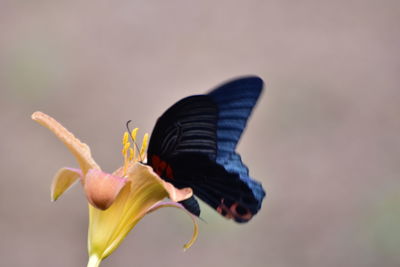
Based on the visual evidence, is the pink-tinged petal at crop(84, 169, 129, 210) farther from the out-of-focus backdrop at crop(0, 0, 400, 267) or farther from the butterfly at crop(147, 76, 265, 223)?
the out-of-focus backdrop at crop(0, 0, 400, 267)

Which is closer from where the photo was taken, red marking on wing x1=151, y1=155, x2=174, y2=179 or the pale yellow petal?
the pale yellow petal

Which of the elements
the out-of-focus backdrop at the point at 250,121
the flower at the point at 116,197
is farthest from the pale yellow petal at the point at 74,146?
the out-of-focus backdrop at the point at 250,121

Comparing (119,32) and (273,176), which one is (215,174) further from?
(119,32)

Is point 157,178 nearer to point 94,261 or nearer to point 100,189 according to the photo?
point 100,189

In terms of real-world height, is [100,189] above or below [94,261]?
above

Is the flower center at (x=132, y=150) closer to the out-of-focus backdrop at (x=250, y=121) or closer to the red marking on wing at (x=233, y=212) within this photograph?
the red marking on wing at (x=233, y=212)

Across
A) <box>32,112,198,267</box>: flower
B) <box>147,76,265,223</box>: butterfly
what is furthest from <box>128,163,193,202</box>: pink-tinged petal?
<box>147,76,265,223</box>: butterfly

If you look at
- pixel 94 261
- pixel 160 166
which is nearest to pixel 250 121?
pixel 160 166
